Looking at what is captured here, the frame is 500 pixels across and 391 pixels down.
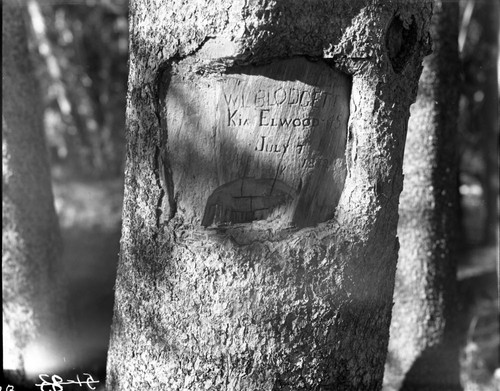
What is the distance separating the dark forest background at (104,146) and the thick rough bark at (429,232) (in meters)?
0.75

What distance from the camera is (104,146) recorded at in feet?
40.0

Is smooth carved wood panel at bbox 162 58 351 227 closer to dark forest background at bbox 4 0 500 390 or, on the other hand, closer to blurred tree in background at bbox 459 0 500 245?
dark forest background at bbox 4 0 500 390

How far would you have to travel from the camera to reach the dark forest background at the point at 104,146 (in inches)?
252

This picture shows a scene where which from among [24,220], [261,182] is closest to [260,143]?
[261,182]

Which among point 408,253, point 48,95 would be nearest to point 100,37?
point 48,95

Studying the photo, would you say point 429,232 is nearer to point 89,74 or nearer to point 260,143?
point 260,143

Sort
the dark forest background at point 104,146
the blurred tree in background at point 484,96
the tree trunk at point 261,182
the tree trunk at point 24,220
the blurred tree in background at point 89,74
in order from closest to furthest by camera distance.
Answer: the tree trunk at point 261,182, the tree trunk at point 24,220, the dark forest background at point 104,146, the blurred tree in background at point 484,96, the blurred tree in background at point 89,74

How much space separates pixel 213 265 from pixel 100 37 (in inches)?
441

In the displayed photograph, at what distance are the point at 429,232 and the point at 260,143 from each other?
2197mm

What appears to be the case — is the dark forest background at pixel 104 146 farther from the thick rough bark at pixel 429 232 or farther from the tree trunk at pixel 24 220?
the thick rough bark at pixel 429 232

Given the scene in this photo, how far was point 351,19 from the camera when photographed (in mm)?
2203

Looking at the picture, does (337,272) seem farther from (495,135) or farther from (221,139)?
(495,135)

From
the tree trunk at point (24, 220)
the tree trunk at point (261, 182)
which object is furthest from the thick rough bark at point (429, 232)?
the tree trunk at point (24, 220)

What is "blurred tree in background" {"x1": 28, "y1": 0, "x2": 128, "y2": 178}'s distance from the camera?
11820mm
